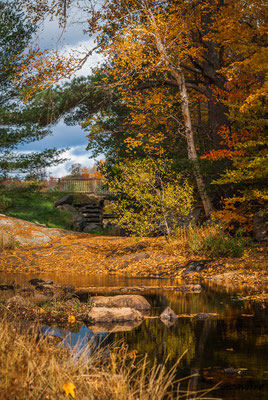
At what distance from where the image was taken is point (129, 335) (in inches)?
245

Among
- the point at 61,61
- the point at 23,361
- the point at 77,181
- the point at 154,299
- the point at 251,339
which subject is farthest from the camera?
the point at 77,181

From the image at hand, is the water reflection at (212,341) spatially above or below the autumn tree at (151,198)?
below

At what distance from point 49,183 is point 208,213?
65.5 ft

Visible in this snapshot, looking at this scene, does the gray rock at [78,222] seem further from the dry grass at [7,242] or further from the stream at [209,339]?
the stream at [209,339]

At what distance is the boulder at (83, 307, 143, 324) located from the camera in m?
7.06

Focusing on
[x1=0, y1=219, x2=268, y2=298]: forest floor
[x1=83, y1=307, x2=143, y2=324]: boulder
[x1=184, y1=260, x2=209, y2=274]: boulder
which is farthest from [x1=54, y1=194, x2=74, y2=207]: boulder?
[x1=83, y1=307, x2=143, y2=324]: boulder

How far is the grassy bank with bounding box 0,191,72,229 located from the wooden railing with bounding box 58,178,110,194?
11.4ft

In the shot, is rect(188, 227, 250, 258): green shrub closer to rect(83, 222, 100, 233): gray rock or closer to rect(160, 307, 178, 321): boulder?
rect(160, 307, 178, 321): boulder

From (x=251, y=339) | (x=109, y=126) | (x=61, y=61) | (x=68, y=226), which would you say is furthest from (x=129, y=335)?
(x=68, y=226)

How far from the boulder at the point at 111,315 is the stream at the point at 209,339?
0.82 feet

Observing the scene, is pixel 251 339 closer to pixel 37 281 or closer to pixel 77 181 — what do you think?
pixel 37 281

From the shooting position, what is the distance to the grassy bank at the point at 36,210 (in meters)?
25.4

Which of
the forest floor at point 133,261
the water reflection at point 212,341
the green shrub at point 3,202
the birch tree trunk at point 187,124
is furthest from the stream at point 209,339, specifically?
the green shrub at point 3,202

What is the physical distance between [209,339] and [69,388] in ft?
10.3
